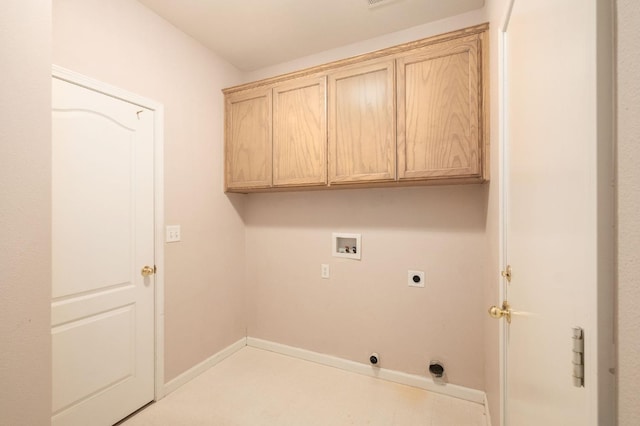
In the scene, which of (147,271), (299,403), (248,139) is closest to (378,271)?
(299,403)

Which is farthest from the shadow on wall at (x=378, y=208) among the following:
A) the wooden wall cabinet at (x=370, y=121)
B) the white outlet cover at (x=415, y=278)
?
the white outlet cover at (x=415, y=278)

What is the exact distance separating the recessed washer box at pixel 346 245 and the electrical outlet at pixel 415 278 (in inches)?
16.8

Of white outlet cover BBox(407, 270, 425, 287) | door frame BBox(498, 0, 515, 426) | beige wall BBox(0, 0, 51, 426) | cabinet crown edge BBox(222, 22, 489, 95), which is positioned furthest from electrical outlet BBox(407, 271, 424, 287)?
beige wall BBox(0, 0, 51, 426)

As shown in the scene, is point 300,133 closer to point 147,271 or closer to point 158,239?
point 158,239

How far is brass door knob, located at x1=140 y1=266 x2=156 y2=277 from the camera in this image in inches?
72.8

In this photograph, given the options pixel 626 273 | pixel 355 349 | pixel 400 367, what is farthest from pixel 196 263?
pixel 626 273

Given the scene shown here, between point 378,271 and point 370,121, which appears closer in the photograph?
point 370,121

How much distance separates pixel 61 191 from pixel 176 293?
1.01 meters

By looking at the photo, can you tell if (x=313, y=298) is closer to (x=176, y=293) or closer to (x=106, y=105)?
(x=176, y=293)

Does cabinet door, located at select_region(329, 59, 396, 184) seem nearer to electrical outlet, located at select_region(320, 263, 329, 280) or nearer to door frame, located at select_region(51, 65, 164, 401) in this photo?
electrical outlet, located at select_region(320, 263, 329, 280)

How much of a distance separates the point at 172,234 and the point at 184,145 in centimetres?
71

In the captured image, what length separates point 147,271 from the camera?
1859 mm

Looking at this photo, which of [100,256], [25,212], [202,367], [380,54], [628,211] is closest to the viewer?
[628,211]

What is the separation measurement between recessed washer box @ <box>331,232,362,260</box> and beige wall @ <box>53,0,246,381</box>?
3.26 feet
